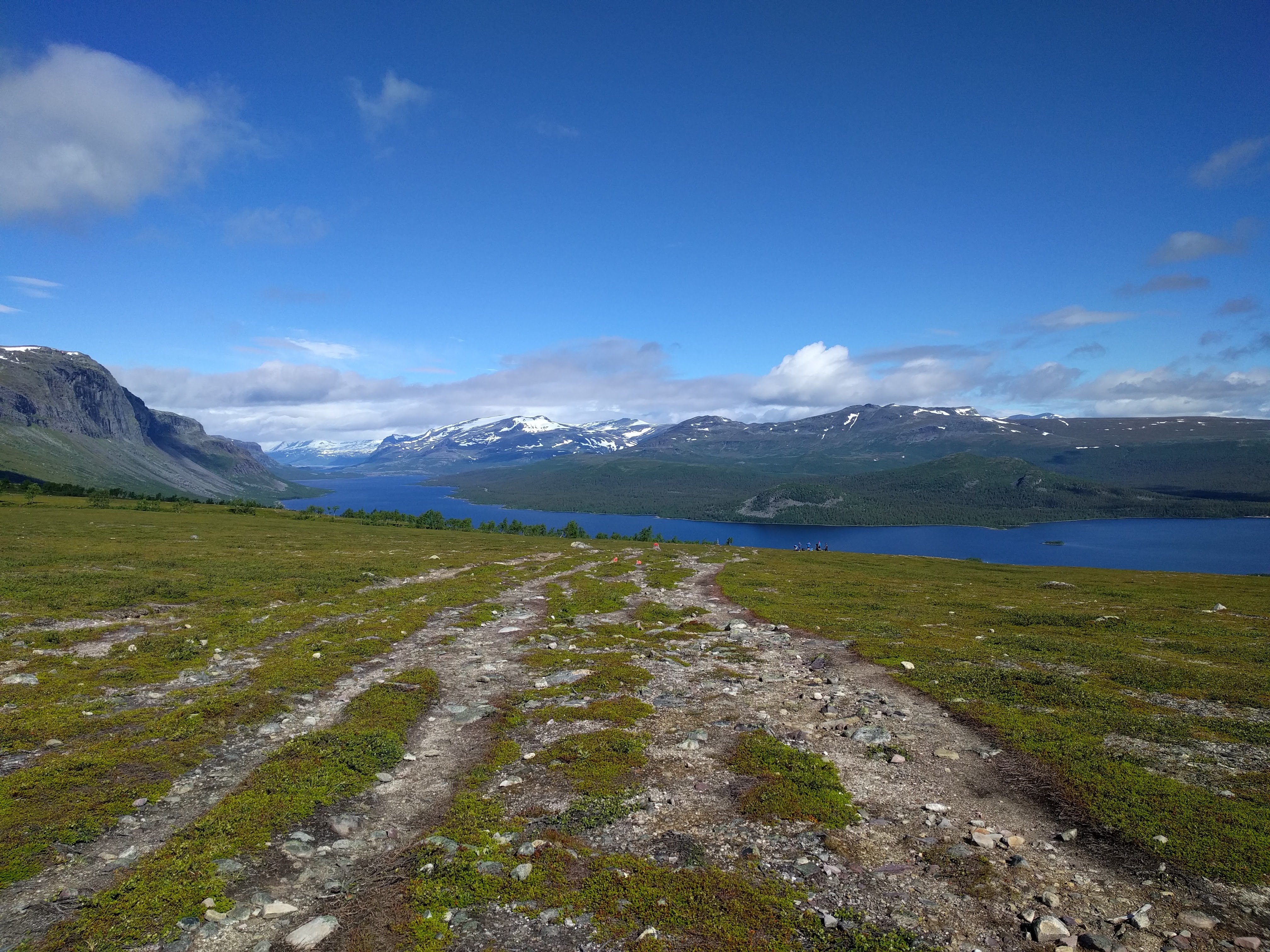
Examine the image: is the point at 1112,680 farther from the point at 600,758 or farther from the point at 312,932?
the point at 312,932

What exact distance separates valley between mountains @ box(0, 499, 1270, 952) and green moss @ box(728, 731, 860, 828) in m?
0.10

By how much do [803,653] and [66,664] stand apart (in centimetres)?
2972


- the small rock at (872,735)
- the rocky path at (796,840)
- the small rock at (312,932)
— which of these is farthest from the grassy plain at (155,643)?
the small rock at (872,735)

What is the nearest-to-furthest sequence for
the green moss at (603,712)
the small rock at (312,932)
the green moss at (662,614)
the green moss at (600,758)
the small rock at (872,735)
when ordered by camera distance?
the small rock at (312,932)
the green moss at (600,758)
the small rock at (872,735)
the green moss at (603,712)
the green moss at (662,614)

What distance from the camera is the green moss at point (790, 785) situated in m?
12.8

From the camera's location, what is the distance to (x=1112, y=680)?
2283cm

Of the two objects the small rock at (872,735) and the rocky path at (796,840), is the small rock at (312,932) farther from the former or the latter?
the small rock at (872,735)

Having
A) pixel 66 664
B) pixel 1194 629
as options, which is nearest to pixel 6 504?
pixel 66 664

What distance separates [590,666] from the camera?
24.5 m

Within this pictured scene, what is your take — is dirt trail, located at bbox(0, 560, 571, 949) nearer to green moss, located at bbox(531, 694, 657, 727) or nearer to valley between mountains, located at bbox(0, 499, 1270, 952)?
valley between mountains, located at bbox(0, 499, 1270, 952)

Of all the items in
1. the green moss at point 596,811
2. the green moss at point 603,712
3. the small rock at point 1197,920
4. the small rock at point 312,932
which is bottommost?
the green moss at point 603,712

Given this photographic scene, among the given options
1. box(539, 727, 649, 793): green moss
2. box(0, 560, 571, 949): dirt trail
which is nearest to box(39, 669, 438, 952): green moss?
box(0, 560, 571, 949): dirt trail

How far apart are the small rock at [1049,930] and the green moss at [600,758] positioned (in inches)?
323

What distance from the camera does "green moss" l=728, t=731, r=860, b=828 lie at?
41.9ft
